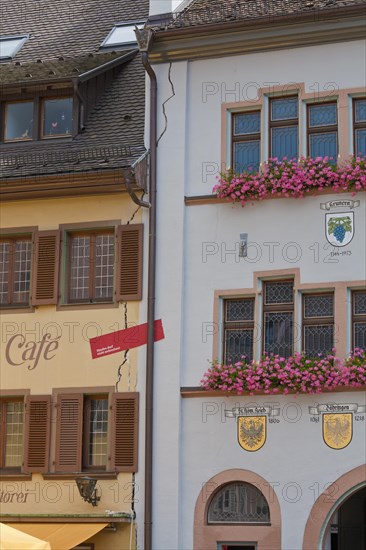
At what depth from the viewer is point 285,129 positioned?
22109mm

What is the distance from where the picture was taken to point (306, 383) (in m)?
20.5

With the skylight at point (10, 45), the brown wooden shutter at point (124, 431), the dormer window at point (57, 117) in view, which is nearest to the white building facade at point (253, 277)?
the brown wooden shutter at point (124, 431)

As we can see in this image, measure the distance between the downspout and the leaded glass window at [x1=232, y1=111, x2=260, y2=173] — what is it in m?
1.31

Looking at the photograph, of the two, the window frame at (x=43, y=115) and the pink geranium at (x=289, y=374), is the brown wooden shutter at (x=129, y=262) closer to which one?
the pink geranium at (x=289, y=374)

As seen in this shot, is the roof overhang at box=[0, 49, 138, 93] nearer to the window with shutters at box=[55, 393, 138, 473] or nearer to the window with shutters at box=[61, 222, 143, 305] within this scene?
the window with shutters at box=[61, 222, 143, 305]

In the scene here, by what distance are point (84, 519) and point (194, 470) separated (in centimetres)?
182

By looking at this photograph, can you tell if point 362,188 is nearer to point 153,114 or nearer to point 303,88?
point 303,88

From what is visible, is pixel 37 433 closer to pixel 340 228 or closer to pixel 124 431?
pixel 124 431

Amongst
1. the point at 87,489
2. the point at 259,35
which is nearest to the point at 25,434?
the point at 87,489

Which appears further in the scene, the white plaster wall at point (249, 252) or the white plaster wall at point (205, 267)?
the white plaster wall at point (249, 252)

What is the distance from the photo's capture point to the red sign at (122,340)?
21920mm

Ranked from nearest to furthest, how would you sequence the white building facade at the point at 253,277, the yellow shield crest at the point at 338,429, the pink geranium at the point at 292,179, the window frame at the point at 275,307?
the yellow shield crest at the point at 338,429 < the white building facade at the point at 253,277 < the pink geranium at the point at 292,179 < the window frame at the point at 275,307

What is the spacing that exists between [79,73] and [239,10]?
2.97 m

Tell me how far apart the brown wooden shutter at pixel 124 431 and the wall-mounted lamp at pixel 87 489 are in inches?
17.7
